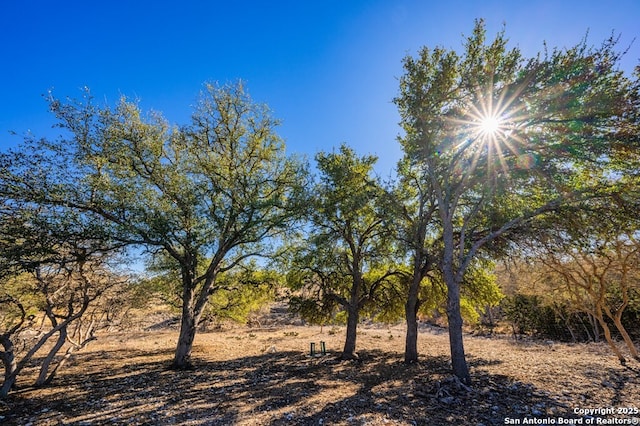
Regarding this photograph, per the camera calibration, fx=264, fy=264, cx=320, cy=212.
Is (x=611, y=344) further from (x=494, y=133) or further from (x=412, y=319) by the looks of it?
(x=494, y=133)

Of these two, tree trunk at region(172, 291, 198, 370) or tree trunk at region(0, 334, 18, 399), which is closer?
tree trunk at region(0, 334, 18, 399)

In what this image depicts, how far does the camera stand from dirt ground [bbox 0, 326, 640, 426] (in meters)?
7.01

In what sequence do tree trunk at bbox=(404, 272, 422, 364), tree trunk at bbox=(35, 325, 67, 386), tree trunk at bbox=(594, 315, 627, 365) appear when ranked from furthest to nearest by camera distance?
tree trunk at bbox=(404, 272, 422, 364), tree trunk at bbox=(594, 315, 627, 365), tree trunk at bbox=(35, 325, 67, 386)

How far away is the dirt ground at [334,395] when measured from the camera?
701 centimetres

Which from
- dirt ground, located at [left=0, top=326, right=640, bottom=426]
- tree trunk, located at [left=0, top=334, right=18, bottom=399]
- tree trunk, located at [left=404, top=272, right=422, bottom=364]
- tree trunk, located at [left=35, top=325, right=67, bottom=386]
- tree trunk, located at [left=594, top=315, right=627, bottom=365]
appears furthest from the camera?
tree trunk, located at [left=404, top=272, right=422, bottom=364]

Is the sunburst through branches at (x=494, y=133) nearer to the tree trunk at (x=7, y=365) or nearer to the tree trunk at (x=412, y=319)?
the tree trunk at (x=412, y=319)

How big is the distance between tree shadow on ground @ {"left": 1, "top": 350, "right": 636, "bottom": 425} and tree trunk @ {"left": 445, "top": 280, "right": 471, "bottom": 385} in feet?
1.48

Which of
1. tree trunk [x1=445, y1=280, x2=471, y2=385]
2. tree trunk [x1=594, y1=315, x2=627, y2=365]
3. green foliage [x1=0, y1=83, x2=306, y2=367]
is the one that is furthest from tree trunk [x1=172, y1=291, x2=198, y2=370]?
tree trunk [x1=594, y1=315, x2=627, y2=365]

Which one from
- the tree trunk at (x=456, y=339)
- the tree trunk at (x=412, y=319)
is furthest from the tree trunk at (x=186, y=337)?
the tree trunk at (x=456, y=339)

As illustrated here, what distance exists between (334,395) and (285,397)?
162cm

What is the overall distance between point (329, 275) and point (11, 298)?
12.9 metres

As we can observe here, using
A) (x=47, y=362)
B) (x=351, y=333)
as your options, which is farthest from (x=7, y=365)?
(x=351, y=333)

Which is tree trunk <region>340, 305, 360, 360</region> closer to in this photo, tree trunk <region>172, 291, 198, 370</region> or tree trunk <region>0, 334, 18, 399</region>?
tree trunk <region>172, 291, 198, 370</region>

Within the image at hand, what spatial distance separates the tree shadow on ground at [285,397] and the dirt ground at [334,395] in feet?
0.10
